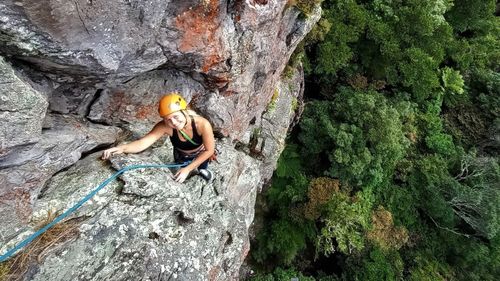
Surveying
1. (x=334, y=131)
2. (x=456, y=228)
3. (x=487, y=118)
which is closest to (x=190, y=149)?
(x=334, y=131)

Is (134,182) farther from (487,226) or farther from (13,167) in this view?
(487,226)

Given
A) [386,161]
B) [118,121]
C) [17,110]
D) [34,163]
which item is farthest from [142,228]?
[386,161]

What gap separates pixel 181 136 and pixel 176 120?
523 millimetres

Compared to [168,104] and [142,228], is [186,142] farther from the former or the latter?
[142,228]

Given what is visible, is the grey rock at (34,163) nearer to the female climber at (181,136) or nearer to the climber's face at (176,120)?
the female climber at (181,136)

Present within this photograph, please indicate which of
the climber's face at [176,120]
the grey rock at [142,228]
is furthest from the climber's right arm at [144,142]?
the climber's face at [176,120]

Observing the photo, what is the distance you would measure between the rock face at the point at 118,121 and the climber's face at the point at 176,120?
0.84 meters

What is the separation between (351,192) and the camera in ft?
38.8

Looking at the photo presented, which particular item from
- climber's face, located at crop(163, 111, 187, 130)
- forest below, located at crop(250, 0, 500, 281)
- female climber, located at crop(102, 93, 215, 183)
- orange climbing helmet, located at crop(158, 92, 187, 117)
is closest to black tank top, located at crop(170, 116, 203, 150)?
female climber, located at crop(102, 93, 215, 183)

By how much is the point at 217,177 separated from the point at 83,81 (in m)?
2.56

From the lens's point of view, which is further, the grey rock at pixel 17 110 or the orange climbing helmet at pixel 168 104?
the orange climbing helmet at pixel 168 104

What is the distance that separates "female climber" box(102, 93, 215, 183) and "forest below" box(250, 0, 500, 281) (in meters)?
Answer: 6.13

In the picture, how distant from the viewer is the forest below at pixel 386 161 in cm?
1100

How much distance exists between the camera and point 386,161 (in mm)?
11633
